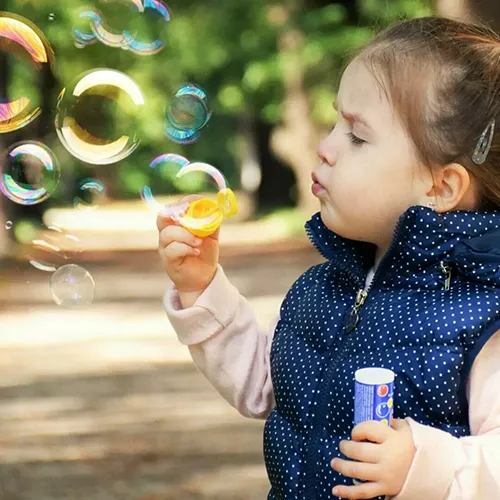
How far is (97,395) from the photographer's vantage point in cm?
503

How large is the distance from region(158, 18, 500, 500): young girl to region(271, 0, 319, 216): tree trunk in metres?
11.4

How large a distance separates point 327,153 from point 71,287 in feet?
4.41

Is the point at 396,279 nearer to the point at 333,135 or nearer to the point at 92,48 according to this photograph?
the point at 333,135

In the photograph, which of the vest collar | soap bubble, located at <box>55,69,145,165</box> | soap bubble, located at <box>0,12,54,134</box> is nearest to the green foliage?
soap bubble, located at <box>0,12,54,134</box>

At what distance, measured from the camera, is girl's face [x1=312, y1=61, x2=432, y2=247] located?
1557mm

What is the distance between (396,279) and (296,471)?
0.33 meters

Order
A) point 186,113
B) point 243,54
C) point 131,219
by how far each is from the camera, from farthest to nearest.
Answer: point 243,54 → point 131,219 → point 186,113

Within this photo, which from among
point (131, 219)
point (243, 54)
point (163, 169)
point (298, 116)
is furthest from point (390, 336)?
point (243, 54)

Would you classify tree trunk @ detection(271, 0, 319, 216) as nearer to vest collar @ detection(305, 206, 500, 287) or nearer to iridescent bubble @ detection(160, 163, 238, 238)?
iridescent bubble @ detection(160, 163, 238, 238)

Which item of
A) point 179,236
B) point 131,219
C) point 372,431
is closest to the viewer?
point 372,431

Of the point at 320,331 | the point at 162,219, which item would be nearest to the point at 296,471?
the point at 320,331

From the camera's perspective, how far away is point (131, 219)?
12.7m

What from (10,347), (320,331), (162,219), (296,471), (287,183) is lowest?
(287,183)

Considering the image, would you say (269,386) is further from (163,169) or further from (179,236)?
(163,169)
